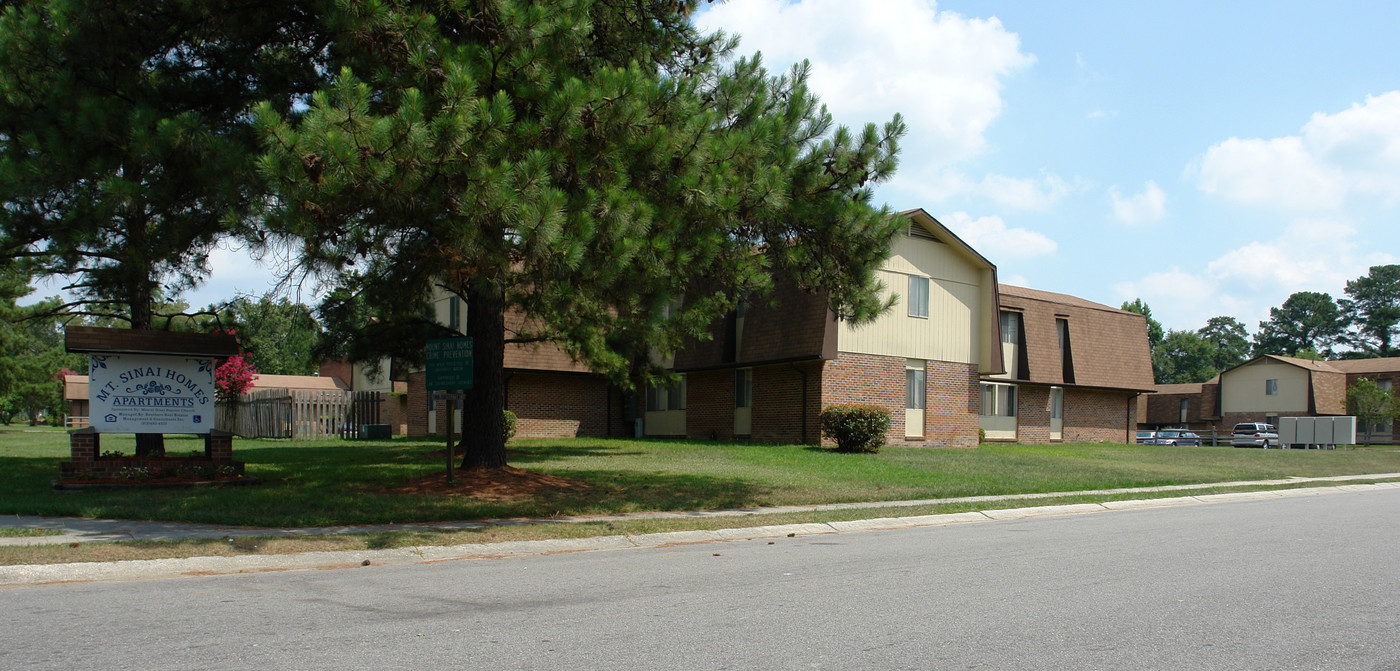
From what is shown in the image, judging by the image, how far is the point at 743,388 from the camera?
94.8ft

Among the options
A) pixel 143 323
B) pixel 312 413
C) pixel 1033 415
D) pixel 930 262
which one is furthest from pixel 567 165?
pixel 1033 415

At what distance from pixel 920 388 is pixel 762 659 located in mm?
23444

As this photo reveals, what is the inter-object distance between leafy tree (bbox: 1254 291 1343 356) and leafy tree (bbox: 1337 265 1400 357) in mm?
1822

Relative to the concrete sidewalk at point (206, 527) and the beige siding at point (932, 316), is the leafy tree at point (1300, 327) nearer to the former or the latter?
the beige siding at point (932, 316)

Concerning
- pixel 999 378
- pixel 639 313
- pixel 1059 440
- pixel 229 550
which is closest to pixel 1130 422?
pixel 1059 440

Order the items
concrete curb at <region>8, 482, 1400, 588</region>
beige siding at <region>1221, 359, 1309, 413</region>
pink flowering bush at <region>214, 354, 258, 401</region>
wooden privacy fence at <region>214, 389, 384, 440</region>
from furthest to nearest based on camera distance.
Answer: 1. beige siding at <region>1221, 359, 1309, 413</region>
2. pink flowering bush at <region>214, 354, 258, 401</region>
3. wooden privacy fence at <region>214, 389, 384, 440</region>
4. concrete curb at <region>8, 482, 1400, 588</region>

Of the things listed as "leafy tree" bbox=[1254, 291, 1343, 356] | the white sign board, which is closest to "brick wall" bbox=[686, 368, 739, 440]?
the white sign board

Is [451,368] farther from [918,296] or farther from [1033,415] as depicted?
[1033,415]

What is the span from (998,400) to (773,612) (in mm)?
28290

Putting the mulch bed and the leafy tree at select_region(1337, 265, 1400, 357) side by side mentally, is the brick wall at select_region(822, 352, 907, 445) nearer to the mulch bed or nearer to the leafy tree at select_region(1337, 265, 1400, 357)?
the mulch bed

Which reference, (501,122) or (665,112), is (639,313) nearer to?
(665,112)

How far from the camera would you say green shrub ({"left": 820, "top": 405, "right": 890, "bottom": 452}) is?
2356 centimetres

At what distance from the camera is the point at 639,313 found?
12.9 m

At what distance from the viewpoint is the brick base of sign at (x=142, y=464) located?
13.9 metres
